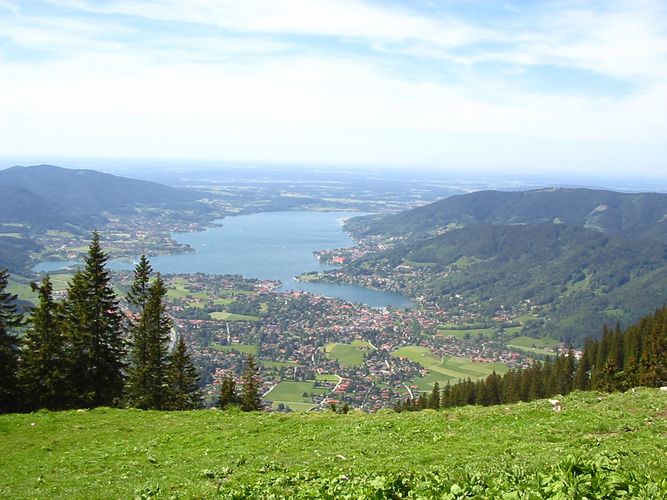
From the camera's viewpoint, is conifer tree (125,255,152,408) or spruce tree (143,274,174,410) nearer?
conifer tree (125,255,152,408)

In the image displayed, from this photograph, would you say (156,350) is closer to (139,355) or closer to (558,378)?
(139,355)

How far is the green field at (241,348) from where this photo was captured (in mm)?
108419

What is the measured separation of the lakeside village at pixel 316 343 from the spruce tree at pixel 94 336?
34.9m

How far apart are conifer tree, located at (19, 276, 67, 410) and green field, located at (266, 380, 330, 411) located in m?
48.2

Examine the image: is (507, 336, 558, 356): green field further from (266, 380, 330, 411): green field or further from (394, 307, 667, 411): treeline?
(394, 307, 667, 411): treeline

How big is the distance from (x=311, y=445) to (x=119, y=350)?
21.5m

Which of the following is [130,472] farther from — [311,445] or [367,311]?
[367,311]

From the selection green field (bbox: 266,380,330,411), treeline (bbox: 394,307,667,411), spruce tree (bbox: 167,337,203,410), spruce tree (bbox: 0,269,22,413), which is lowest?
green field (bbox: 266,380,330,411)

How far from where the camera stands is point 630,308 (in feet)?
544

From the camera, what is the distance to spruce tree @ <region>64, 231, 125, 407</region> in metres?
33.5

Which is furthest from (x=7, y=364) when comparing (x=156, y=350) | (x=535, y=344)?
(x=535, y=344)

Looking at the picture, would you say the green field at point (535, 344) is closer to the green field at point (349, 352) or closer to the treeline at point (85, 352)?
the green field at point (349, 352)

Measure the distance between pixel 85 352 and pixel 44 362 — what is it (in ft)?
8.25

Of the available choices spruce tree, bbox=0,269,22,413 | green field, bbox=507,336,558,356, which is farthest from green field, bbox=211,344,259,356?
spruce tree, bbox=0,269,22,413
